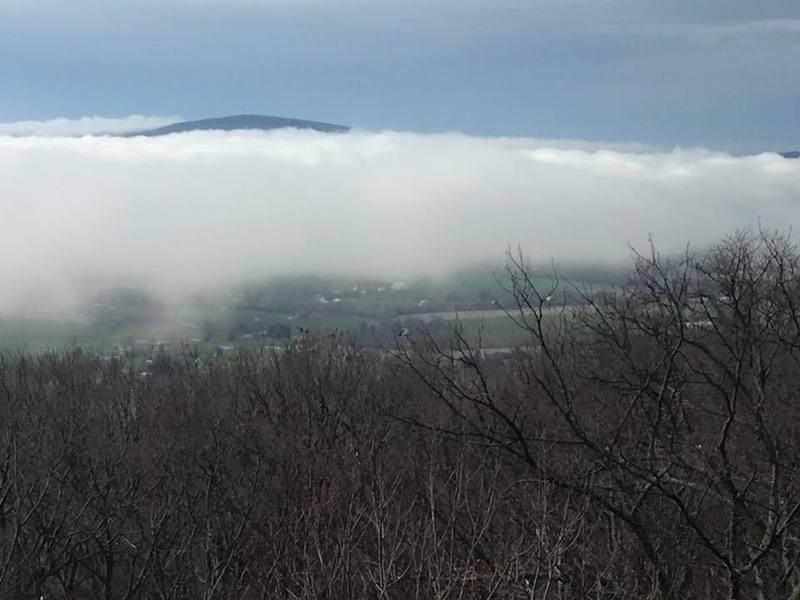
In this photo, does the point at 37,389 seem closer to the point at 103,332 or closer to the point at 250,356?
the point at 250,356

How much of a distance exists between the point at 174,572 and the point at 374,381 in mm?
14628

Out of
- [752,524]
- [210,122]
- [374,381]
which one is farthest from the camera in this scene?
[210,122]

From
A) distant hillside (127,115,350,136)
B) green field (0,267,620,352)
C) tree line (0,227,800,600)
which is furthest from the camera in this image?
distant hillside (127,115,350,136)

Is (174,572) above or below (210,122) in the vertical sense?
below

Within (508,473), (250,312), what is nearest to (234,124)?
(250,312)

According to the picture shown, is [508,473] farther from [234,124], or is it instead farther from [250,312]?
[234,124]

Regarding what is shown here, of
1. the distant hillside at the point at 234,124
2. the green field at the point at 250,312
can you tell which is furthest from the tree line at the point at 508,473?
the distant hillside at the point at 234,124

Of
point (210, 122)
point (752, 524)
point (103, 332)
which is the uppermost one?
point (210, 122)

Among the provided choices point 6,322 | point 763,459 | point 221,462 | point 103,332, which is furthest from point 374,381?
point 6,322

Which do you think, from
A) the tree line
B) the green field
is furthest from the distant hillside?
the tree line

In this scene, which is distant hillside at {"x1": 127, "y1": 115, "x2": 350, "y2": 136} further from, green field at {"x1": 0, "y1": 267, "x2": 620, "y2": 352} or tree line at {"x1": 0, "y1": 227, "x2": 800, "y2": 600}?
tree line at {"x1": 0, "y1": 227, "x2": 800, "y2": 600}

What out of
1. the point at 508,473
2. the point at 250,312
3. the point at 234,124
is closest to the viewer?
the point at 508,473

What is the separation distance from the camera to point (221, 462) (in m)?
23.5

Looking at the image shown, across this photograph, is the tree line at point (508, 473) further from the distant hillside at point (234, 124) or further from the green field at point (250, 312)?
the distant hillside at point (234, 124)
